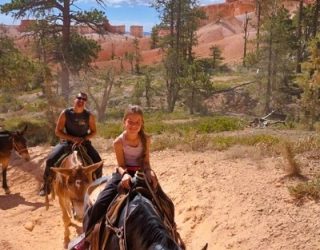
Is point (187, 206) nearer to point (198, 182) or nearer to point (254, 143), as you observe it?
point (198, 182)

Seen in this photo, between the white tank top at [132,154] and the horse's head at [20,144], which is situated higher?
the white tank top at [132,154]

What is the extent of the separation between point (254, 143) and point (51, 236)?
243 inches

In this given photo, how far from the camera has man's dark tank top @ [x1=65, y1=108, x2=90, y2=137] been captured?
27.9ft

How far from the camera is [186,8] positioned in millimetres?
40062

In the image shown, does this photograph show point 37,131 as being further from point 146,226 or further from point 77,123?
point 146,226

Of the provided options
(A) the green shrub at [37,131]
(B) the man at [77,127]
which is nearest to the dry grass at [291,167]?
(B) the man at [77,127]

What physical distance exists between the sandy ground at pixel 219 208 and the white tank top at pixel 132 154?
234cm

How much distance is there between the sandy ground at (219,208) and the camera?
6.86 metres

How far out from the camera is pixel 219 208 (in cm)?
811

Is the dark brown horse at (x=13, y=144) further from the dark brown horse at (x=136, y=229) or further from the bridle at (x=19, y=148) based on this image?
the dark brown horse at (x=136, y=229)

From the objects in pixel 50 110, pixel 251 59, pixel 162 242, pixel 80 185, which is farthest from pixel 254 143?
pixel 251 59

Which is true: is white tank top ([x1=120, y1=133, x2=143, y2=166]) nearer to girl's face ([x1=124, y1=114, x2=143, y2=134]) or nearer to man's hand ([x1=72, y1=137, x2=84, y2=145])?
girl's face ([x1=124, y1=114, x2=143, y2=134])

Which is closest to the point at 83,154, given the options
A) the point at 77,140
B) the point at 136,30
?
the point at 77,140

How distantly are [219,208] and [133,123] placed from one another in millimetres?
3492
